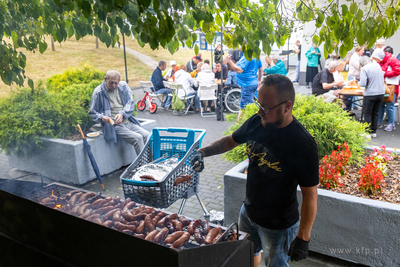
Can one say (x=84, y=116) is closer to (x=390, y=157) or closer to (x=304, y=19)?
(x=304, y=19)

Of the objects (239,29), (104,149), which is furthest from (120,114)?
(239,29)

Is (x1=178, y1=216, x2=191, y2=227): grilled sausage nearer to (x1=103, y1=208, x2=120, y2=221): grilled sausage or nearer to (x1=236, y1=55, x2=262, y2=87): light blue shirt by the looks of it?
(x1=103, y1=208, x2=120, y2=221): grilled sausage

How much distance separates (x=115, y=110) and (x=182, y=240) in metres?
3.77

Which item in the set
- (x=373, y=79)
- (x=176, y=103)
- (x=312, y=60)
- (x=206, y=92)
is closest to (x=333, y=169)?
(x=373, y=79)

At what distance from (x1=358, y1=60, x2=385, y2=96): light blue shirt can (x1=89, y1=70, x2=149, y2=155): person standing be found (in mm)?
4745

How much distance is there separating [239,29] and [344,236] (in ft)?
7.11

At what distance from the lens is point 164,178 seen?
9.64 feet

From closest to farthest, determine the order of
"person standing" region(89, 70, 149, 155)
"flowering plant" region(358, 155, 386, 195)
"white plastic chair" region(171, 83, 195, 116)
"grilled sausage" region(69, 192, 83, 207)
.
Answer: "grilled sausage" region(69, 192, 83, 207) < "flowering plant" region(358, 155, 386, 195) < "person standing" region(89, 70, 149, 155) < "white plastic chair" region(171, 83, 195, 116)

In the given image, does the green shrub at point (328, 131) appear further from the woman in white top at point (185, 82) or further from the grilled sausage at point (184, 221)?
the woman in white top at point (185, 82)

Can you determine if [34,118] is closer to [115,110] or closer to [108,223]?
[115,110]

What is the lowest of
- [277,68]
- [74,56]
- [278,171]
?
[278,171]

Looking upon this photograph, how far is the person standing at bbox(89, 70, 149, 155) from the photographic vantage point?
5.20m

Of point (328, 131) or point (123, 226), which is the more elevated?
point (328, 131)

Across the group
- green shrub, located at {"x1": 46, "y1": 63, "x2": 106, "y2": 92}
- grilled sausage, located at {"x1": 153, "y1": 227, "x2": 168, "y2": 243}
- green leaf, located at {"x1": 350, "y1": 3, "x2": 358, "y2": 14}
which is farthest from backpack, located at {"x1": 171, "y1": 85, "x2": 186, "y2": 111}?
green leaf, located at {"x1": 350, "y1": 3, "x2": 358, "y2": 14}
